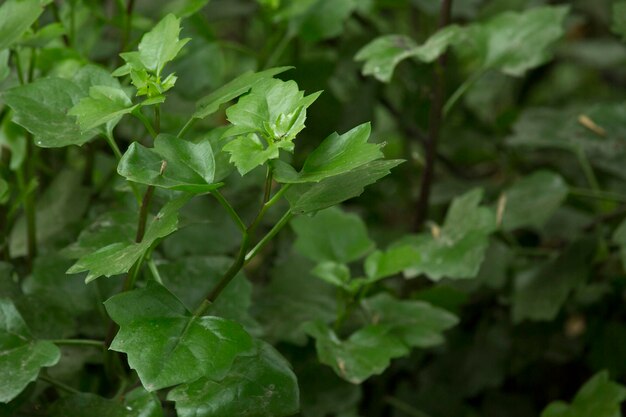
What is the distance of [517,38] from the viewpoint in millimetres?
1133

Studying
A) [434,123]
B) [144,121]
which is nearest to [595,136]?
[434,123]

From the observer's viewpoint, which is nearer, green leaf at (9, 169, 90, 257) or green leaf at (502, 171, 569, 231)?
green leaf at (9, 169, 90, 257)

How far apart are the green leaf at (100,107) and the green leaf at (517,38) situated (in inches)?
21.4

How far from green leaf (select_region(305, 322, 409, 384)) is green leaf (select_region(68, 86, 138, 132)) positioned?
303 millimetres

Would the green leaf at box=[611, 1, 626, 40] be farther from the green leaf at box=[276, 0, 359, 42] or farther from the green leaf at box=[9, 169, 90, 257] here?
the green leaf at box=[9, 169, 90, 257]

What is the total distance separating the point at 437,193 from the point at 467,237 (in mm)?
381

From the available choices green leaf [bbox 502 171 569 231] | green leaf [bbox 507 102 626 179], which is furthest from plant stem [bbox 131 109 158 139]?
green leaf [bbox 507 102 626 179]

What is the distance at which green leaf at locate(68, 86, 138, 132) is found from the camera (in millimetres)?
667

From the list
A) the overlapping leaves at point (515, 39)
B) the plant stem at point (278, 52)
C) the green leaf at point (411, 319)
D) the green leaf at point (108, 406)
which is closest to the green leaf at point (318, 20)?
the plant stem at point (278, 52)

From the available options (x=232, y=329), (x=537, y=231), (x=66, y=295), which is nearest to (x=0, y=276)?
(x=66, y=295)

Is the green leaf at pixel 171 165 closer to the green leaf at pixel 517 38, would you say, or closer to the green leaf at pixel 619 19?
the green leaf at pixel 517 38

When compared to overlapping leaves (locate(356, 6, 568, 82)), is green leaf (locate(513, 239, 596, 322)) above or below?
below

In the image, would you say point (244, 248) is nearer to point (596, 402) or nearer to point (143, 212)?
point (143, 212)

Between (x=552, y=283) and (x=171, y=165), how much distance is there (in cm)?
69
